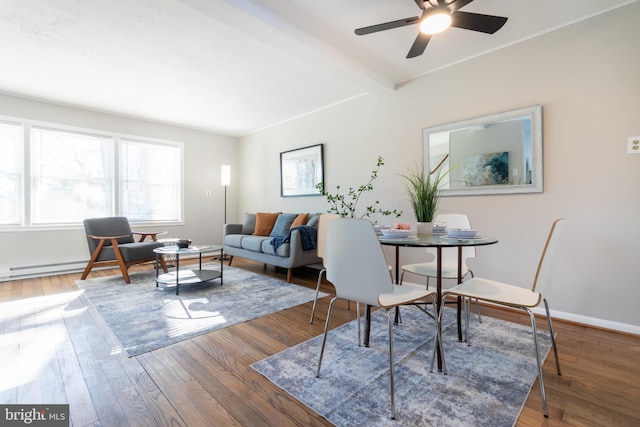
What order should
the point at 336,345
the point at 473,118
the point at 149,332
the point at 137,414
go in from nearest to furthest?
the point at 137,414, the point at 336,345, the point at 149,332, the point at 473,118

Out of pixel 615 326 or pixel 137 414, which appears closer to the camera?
pixel 137 414

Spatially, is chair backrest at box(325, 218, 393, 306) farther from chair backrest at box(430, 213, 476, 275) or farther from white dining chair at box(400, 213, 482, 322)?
chair backrest at box(430, 213, 476, 275)

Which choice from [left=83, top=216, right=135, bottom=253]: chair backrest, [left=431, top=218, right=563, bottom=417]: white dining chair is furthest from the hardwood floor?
[left=83, top=216, right=135, bottom=253]: chair backrest

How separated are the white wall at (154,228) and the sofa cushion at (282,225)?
1.91 metres

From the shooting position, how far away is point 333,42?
8.69 feet

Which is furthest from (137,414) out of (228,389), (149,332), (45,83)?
(45,83)

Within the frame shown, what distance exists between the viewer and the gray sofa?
363cm

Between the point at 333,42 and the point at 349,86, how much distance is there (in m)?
1.03

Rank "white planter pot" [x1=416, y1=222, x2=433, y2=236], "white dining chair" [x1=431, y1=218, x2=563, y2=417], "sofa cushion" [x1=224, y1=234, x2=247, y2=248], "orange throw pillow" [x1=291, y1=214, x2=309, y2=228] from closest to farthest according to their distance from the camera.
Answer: "white dining chair" [x1=431, y1=218, x2=563, y2=417] → "white planter pot" [x1=416, y1=222, x2=433, y2=236] → "orange throw pillow" [x1=291, y1=214, x2=309, y2=228] → "sofa cushion" [x1=224, y1=234, x2=247, y2=248]

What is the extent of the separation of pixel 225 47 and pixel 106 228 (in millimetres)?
3080

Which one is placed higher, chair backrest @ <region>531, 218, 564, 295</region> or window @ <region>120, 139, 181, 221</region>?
window @ <region>120, 139, 181, 221</region>

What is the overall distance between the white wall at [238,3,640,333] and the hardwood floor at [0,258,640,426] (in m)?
0.40

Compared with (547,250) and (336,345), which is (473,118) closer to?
(547,250)

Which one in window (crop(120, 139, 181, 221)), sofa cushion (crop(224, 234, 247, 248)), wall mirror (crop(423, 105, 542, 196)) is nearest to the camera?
wall mirror (crop(423, 105, 542, 196))
